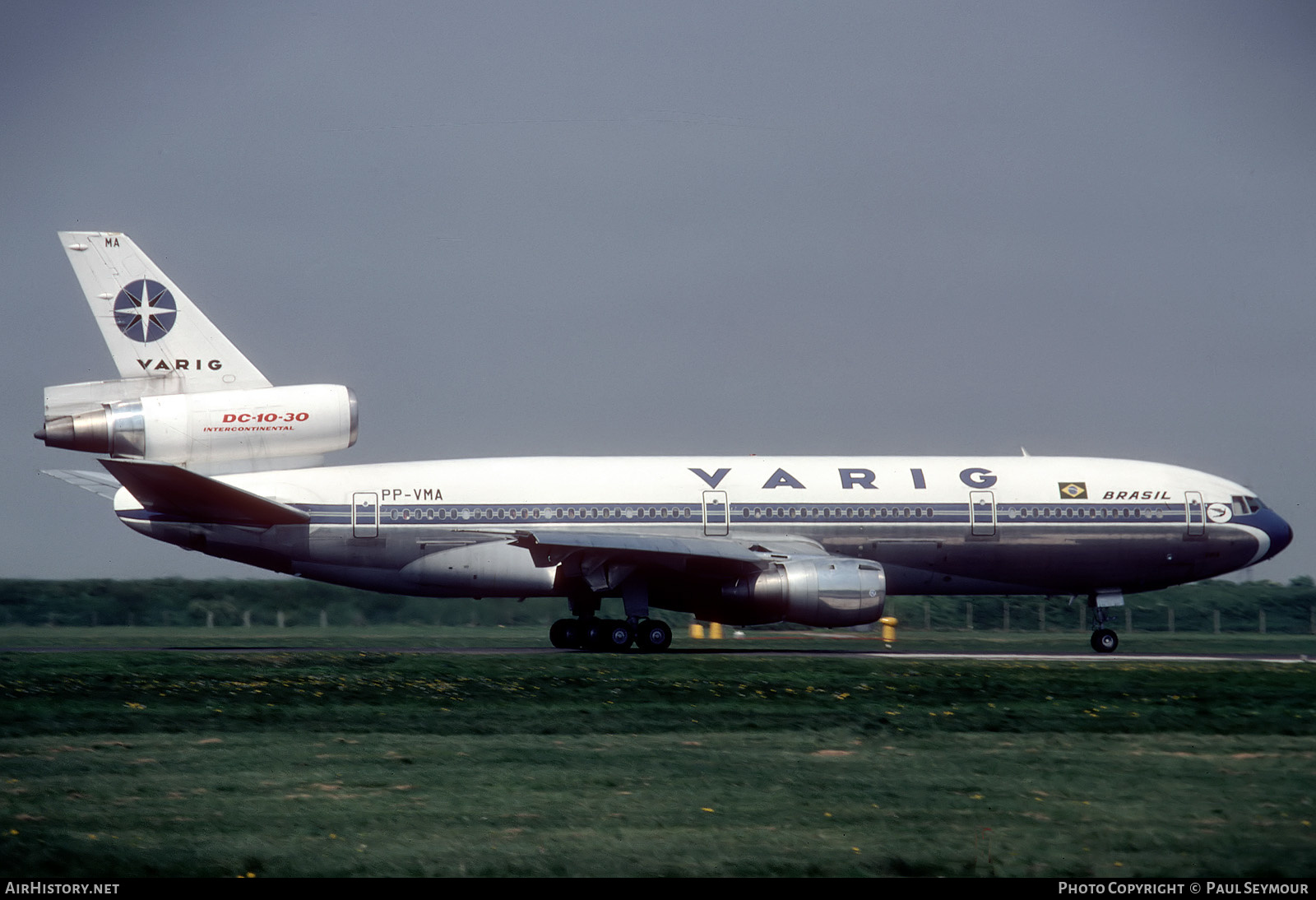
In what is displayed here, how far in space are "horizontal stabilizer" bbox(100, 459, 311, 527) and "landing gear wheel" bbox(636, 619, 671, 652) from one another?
7.16 meters

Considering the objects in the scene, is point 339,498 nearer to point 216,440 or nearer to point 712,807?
point 216,440

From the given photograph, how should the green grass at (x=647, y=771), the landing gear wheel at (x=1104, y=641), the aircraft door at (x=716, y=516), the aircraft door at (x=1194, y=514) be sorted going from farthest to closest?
1. the aircraft door at (x=1194, y=514)
2. the landing gear wheel at (x=1104, y=641)
3. the aircraft door at (x=716, y=516)
4. the green grass at (x=647, y=771)

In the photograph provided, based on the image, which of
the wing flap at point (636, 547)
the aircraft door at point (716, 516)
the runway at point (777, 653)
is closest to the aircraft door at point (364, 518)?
the runway at point (777, 653)

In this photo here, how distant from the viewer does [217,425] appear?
25781 mm

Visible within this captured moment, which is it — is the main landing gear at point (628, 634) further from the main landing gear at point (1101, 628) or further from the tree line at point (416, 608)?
the main landing gear at point (1101, 628)

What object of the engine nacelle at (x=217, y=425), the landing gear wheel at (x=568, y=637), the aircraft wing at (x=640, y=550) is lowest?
the landing gear wheel at (x=568, y=637)

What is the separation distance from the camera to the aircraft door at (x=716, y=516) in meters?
27.0

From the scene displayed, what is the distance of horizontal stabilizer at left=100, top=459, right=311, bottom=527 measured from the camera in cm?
2411

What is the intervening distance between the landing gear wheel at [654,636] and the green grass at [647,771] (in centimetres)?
480

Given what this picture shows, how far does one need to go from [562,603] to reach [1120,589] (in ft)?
47.0

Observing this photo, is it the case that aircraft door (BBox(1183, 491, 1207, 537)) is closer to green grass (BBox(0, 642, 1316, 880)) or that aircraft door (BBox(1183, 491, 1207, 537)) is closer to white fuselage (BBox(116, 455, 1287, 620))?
white fuselage (BBox(116, 455, 1287, 620))

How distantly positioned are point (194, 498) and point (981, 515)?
16259mm

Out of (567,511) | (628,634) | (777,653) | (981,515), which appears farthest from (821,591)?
(567,511)

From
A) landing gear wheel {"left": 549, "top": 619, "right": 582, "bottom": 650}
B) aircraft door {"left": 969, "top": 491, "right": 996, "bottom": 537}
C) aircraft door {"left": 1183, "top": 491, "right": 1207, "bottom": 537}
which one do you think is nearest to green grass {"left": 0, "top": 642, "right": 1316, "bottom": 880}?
landing gear wheel {"left": 549, "top": 619, "right": 582, "bottom": 650}
